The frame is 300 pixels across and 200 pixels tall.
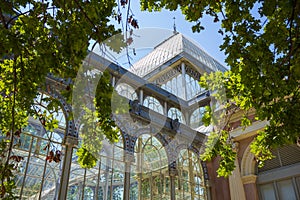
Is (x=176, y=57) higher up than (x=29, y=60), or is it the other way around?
(x=176, y=57)

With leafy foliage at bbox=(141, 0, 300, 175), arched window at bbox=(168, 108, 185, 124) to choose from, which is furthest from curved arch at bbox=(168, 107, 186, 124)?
leafy foliage at bbox=(141, 0, 300, 175)

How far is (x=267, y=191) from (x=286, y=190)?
0.66 metres

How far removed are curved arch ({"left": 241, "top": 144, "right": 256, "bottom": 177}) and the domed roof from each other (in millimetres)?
5564

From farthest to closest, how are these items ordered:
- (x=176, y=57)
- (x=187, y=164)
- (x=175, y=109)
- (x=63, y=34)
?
(x=176, y=57), (x=175, y=109), (x=187, y=164), (x=63, y=34)

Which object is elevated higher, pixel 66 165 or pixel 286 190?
pixel 66 165

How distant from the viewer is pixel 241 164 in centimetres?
1103

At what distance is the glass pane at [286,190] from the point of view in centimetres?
988

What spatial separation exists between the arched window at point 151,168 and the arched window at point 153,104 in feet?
5.68

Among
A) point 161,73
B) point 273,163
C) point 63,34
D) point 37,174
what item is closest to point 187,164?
point 273,163

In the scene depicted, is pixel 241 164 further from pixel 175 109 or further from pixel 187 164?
pixel 175 109

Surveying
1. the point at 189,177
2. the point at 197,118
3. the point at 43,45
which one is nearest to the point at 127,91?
the point at 197,118

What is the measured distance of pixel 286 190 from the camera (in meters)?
10.0

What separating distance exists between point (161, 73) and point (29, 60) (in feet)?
35.6

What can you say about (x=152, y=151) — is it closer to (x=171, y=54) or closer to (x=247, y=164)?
(x=247, y=164)
